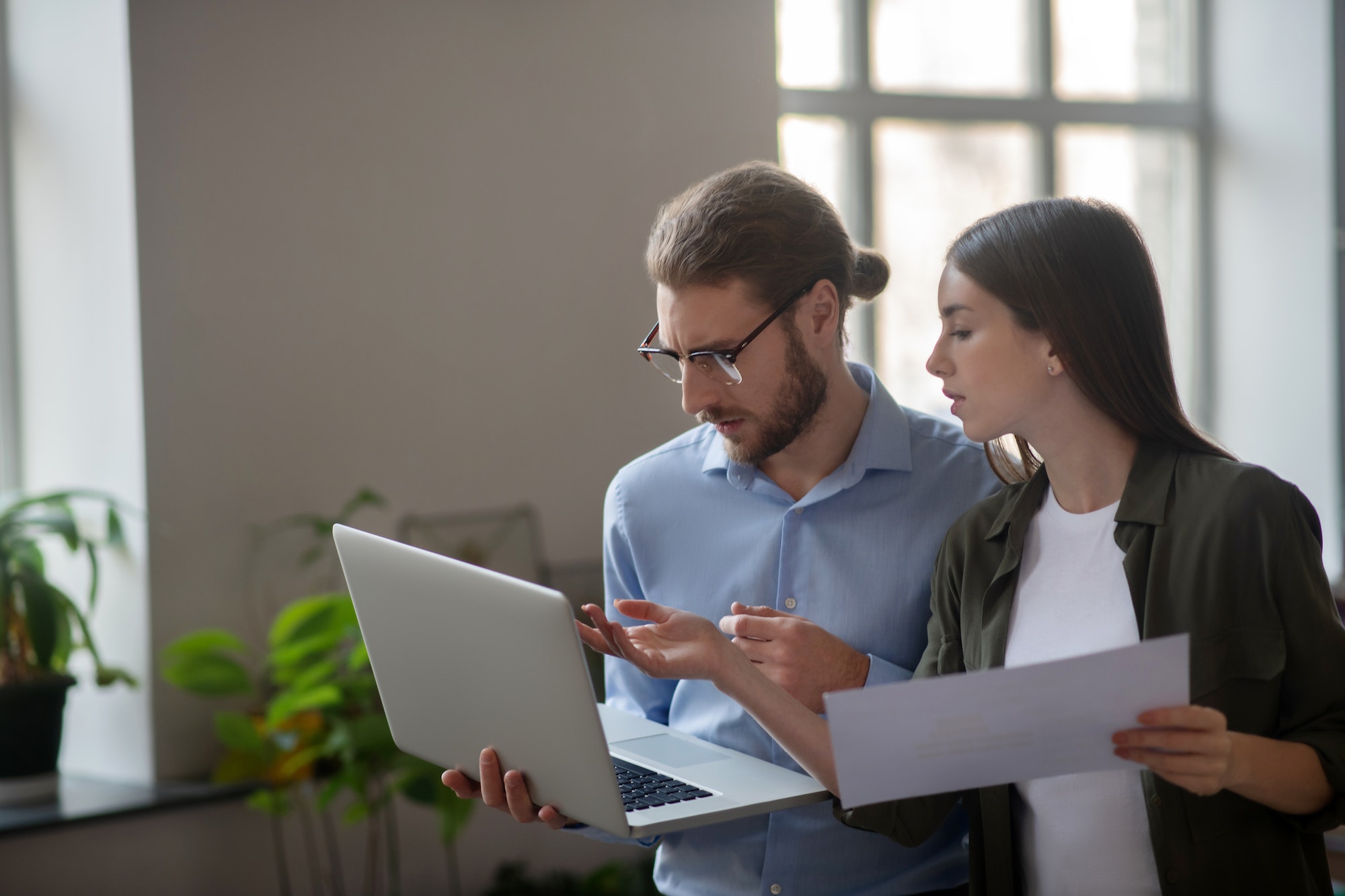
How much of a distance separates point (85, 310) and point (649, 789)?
2.04 meters

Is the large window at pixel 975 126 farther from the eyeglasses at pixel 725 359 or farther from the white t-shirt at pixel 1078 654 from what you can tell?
the white t-shirt at pixel 1078 654

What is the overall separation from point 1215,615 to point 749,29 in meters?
2.59

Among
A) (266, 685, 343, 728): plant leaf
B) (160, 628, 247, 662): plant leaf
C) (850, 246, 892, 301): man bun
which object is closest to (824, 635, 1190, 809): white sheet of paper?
(850, 246, 892, 301): man bun

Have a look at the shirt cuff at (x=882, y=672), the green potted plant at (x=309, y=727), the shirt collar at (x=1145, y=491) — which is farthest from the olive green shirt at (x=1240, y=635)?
the green potted plant at (x=309, y=727)

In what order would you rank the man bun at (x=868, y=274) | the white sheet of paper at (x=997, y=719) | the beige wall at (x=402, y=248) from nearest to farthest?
the white sheet of paper at (x=997, y=719), the man bun at (x=868, y=274), the beige wall at (x=402, y=248)

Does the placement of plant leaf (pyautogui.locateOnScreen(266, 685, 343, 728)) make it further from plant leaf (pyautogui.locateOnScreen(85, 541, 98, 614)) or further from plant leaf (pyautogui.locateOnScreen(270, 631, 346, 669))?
plant leaf (pyautogui.locateOnScreen(85, 541, 98, 614))

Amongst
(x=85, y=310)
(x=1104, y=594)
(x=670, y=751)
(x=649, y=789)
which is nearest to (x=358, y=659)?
(x=85, y=310)

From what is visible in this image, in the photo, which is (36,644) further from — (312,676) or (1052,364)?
(1052,364)

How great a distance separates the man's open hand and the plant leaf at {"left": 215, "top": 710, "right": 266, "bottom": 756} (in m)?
1.48

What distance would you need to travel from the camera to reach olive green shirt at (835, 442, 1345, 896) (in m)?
1.17

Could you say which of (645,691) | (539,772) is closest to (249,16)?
(645,691)

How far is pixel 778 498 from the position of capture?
64.0 inches

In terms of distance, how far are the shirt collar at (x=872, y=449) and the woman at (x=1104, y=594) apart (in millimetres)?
188

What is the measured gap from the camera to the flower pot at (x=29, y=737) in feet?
8.19
